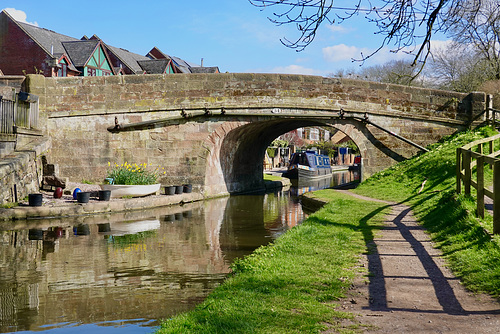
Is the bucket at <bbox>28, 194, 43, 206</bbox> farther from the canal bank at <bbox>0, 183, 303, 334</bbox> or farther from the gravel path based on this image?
the gravel path

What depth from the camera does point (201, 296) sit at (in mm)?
5133

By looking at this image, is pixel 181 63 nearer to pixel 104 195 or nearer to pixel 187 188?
pixel 187 188

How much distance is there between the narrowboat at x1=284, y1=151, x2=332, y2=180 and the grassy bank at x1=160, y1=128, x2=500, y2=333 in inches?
768

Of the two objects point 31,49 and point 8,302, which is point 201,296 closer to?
point 8,302

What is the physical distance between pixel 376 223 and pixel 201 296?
416 cm

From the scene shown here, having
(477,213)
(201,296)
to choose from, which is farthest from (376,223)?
(201,296)

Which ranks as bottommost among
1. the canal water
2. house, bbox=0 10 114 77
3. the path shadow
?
the canal water

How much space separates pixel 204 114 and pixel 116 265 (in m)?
9.48

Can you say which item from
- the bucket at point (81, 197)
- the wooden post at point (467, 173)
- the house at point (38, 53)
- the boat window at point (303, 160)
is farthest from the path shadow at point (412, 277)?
the house at point (38, 53)

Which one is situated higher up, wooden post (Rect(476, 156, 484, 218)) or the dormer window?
the dormer window

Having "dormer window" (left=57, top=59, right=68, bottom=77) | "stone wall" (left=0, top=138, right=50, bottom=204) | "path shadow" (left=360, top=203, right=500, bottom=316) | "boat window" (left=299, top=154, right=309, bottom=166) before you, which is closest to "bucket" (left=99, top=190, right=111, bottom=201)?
"stone wall" (left=0, top=138, right=50, bottom=204)

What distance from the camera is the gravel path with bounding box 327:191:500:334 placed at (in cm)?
353

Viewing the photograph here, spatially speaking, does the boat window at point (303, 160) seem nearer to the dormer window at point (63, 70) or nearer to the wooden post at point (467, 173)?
the dormer window at point (63, 70)

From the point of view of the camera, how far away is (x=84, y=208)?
1152 cm
